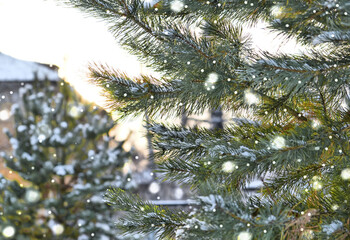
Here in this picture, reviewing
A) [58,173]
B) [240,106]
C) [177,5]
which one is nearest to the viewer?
[177,5]

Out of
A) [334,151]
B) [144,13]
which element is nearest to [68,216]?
[144,13]

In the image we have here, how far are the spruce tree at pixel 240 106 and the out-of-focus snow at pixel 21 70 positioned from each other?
219 cm

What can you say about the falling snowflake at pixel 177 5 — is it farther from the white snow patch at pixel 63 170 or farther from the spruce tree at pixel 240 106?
the white snow patch at pixel 63 170

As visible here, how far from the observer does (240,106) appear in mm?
970

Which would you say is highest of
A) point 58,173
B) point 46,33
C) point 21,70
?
point 46,33

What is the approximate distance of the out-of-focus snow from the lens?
9.87 ft

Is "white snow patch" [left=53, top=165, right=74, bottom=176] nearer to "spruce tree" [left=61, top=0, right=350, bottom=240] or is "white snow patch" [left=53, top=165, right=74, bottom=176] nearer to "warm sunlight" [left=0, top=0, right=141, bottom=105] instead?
"warm sunlight" [left=0, top=0, right=141, bottom=105]

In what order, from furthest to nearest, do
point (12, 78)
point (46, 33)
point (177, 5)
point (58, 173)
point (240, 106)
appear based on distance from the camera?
1. point (12, 78)
2. point (46, 33)
3. point (58, 173)
4. point (240, 106)
5. point (177, 5)

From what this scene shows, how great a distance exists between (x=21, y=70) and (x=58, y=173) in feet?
3.96

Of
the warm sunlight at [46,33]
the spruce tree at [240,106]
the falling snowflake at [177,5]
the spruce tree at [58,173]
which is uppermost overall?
the falling snowflake at [177,5]

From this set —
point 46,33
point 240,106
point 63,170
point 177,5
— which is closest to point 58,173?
point 63,170

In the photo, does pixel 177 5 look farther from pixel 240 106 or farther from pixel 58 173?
pixel 58 173

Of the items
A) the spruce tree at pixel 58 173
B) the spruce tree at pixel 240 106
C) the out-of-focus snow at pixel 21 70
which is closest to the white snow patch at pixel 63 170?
the spruce tree at pixel 58 173

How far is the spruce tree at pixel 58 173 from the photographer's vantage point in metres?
2.36
